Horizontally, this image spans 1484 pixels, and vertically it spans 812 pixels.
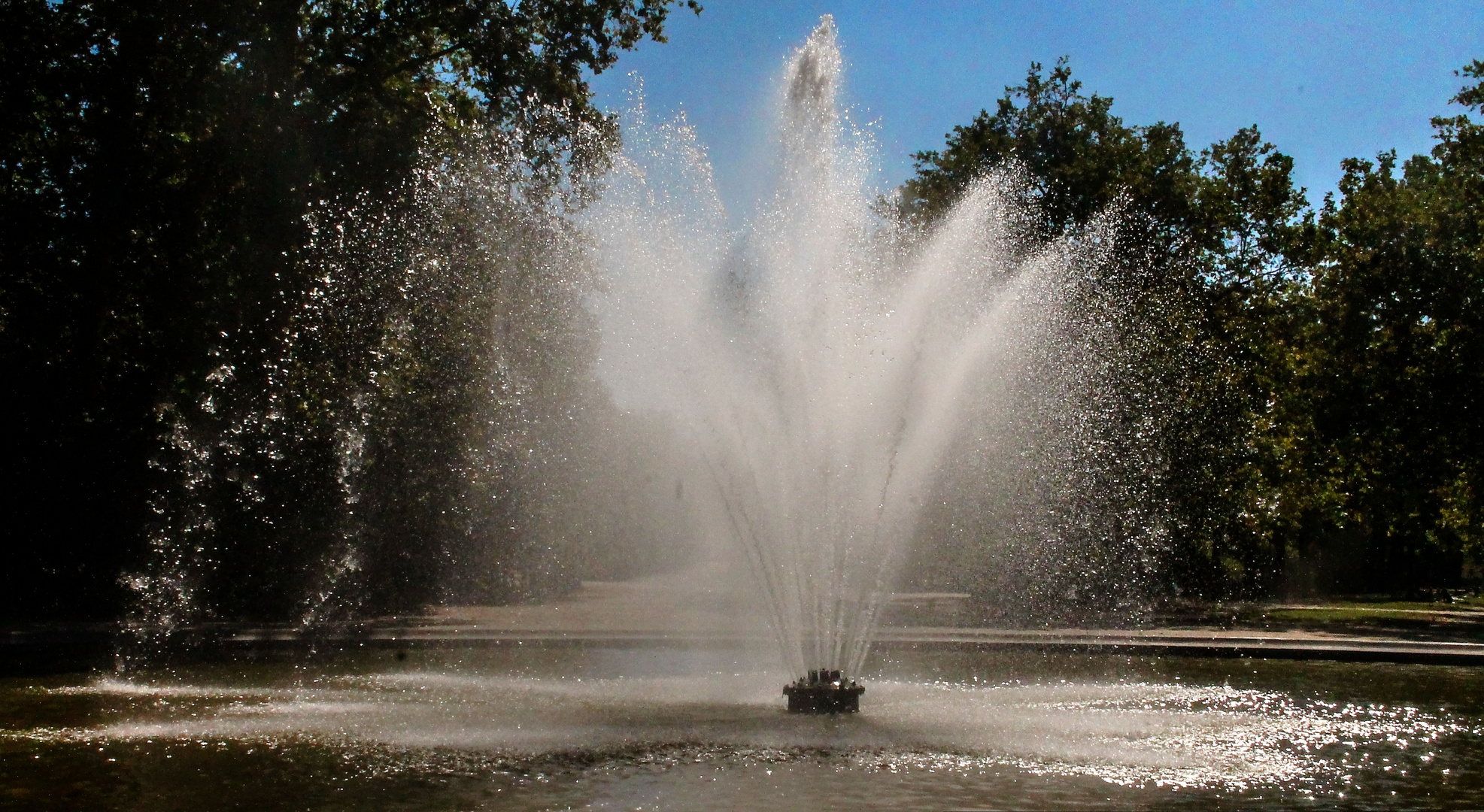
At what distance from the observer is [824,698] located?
1256 centimetres

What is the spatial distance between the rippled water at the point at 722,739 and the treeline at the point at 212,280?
877cm

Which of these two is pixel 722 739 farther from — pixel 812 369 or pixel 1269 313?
pixel 1269 313

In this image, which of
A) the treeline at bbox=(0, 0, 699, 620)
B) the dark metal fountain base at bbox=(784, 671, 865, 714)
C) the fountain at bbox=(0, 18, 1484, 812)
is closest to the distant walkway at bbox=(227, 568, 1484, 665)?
the fountain at bbox=(0, 18, 1484, 812)

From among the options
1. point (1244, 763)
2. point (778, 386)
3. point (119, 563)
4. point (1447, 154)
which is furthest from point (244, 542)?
point (1447, 154)

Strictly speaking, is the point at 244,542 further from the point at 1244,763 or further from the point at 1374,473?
the point at 1374,473

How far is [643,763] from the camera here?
10.0m

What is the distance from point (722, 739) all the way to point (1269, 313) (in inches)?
1208

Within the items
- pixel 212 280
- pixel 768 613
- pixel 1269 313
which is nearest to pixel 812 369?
pixel 768 613

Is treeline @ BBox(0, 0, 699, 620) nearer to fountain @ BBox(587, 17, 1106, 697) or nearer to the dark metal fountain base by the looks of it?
fountain @ BBox(587, 17, 1106, 697)

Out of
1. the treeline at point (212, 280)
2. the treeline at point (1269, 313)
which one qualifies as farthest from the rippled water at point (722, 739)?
the treeline at point (1269, 313)

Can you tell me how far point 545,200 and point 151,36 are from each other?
8045 mm

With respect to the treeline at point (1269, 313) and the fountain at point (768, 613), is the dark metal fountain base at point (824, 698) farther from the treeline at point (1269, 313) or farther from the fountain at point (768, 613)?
the treeline at point (1269, 313)

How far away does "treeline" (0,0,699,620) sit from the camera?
23.2m

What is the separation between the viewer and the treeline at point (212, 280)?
23.2 meters
